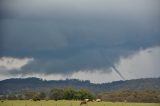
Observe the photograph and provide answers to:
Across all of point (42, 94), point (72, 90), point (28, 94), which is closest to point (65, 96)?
point (72, 90)

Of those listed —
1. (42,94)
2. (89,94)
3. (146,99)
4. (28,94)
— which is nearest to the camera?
(146,99)

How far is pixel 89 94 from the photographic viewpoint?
89062 millimetres

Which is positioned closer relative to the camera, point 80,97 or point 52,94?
point 80,97

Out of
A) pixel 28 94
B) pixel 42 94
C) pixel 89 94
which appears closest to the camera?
pixel 89 94

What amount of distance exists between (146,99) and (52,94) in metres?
23.8

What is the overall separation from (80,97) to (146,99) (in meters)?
15.2

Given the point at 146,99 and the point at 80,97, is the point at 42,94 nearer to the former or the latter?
the point at 80,97

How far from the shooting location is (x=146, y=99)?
83688 mm

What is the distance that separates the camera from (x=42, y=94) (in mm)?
99000

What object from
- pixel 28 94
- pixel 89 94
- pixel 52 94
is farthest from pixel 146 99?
pixel 28 94

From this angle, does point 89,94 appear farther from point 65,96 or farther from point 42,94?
point 42,94

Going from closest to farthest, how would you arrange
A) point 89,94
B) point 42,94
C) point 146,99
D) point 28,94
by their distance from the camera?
point 146,99, point 89,94, point 42,94, point 28,94

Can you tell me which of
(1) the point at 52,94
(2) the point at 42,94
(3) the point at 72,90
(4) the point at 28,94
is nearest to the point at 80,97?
(3) the point at 72,90

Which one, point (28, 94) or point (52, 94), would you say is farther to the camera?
point (28, 94)
